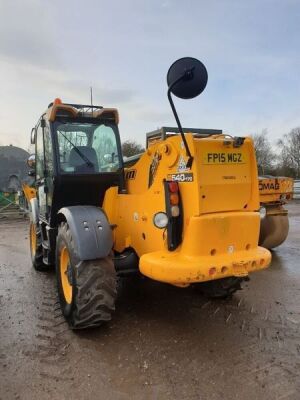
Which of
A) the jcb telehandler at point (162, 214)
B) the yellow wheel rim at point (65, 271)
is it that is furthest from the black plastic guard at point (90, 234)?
the yellow wheel rim at point (65, 271)

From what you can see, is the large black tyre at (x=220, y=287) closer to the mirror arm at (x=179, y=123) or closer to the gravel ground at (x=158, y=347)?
the gravel ground at (x=158, y=347)

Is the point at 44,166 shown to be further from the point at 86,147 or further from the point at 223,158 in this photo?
the point at 223,158

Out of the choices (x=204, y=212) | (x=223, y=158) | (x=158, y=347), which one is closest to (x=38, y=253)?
(x=158, y=347)

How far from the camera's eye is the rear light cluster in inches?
143

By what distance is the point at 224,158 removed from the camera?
149 inches

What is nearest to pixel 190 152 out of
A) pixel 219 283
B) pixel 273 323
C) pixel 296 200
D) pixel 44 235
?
pixel 219 283

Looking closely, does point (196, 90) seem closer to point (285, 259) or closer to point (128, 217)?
point (128, 217)

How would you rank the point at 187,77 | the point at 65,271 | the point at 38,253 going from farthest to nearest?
the point at 38,253 → the point at 65,271 → the point at 187,77

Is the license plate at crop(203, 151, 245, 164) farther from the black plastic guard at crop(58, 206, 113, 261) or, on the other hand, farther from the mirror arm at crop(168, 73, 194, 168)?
the black plastic guard at crop(58, 206, 113, 261)

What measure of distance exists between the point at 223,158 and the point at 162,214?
80 centimetres

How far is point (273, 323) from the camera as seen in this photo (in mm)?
4250

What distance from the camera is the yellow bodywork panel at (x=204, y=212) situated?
351 centimetres

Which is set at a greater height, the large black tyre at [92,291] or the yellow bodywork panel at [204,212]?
the yellow bodywork panel at [204,212]

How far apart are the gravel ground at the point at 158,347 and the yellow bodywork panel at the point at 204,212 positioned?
0.74 m
